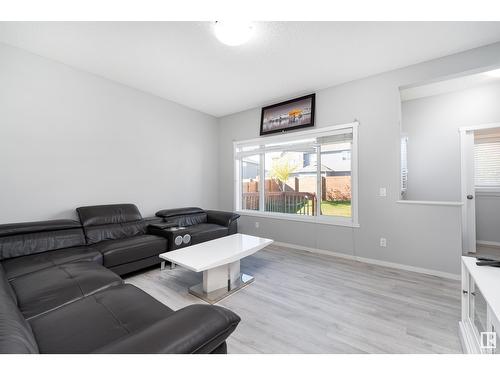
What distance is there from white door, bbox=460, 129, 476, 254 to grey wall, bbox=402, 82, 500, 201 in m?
0.07

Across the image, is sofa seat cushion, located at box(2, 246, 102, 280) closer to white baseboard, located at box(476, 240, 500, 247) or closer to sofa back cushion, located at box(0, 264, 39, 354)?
sofa back cushion, located at box(0, 264, 39, 354)

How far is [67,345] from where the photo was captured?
3.06ft

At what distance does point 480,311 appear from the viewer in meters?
1.48

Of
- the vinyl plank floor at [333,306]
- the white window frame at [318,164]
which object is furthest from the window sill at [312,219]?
the vinyl plank floor at [333,306]

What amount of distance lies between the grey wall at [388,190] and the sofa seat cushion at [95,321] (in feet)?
9.42

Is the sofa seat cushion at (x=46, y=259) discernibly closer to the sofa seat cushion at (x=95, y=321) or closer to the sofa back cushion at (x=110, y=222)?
the sofa back cushion at (x=110, y=222)

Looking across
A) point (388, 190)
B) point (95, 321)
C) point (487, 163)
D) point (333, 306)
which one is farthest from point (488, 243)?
point (95, 321)

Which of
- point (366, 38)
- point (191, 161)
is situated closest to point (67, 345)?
point (366, 38)

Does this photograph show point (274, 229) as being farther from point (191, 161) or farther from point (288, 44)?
point (288, 44)

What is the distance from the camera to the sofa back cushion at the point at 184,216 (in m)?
3.50

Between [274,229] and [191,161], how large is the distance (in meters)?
2.18

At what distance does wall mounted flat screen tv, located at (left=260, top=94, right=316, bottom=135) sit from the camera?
11.8 feet

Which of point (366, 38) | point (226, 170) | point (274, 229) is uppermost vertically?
point (366, 38)

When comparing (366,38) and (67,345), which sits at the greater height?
(366,38)
